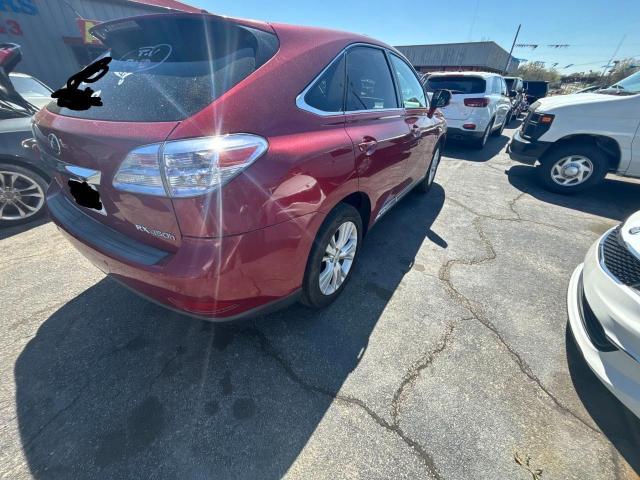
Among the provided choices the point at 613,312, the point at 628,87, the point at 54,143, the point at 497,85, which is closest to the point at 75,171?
the point at 54,143

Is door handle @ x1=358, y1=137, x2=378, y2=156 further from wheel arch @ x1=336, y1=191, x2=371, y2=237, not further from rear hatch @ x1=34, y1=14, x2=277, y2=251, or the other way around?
rear hatch @ x1=34, y1=14, x2=277, y2=251

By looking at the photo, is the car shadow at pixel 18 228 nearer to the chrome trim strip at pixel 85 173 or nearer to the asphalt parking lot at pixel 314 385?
the asphalt parking lot at pixel 314 385

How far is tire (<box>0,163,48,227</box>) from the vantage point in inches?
122

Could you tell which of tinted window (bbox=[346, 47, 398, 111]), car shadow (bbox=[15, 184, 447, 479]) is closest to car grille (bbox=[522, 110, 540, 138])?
tinted window (bbox=[346, 47, 398, 111])

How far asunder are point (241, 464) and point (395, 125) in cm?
265

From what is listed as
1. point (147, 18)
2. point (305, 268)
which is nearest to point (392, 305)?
point (305, 268)

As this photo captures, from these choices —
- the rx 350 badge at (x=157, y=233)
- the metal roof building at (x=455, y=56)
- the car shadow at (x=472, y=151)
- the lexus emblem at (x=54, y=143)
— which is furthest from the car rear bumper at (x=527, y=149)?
the metal roof building at (x=455, y=56)

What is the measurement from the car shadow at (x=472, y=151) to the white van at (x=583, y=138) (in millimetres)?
1817

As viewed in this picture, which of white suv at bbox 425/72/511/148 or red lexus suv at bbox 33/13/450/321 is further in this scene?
white suv at bbox 425/72/511/148

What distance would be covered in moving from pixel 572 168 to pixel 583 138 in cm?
48

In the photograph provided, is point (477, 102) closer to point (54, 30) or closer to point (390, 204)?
point (390, 204)

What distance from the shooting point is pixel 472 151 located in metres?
7.72

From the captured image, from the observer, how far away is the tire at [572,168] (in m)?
4.50

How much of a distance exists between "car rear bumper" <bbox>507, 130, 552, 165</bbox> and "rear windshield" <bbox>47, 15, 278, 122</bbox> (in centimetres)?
529
